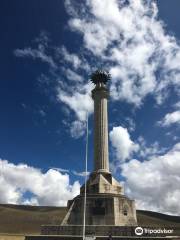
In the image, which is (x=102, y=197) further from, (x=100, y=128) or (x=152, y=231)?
(x=100, y=128)

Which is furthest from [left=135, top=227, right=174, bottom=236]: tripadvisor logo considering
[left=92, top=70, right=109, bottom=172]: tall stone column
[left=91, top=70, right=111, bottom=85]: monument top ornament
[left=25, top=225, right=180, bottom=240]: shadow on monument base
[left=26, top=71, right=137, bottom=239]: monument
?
[left=91, top=70, right=111, bottom=85]: monument top ornament

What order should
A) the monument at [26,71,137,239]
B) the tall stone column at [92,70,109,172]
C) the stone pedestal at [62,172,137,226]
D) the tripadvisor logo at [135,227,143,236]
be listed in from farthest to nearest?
the tall stone column at [92,70,109,172] → the stone pedestal at [62,172,137,226] → the monument at [26,71,137,239] → the tripadvisor logo at [135,227,143,236]

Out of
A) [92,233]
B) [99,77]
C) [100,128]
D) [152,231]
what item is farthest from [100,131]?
[152,231]

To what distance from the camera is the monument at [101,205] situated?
40.6 meters

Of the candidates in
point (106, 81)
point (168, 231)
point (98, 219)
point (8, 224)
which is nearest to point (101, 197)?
point (98, 219)

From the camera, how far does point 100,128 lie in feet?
177

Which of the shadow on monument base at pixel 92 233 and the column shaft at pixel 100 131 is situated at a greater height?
the column shaft at pixel 100 131

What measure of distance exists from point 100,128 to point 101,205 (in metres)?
13.8

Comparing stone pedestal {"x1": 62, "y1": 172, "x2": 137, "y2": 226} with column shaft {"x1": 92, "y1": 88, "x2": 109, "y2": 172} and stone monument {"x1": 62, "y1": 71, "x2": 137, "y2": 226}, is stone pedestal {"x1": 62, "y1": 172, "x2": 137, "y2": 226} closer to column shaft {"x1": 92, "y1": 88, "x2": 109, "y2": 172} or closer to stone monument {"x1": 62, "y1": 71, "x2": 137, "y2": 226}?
stone monument {"x1": 62, "y1": 71, "x2": 137, "y2": 226}

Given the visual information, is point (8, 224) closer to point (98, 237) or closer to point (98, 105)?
point (98, 105)

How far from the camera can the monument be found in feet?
133

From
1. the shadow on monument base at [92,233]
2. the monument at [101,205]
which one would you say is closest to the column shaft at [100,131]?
the monument at [101,205]

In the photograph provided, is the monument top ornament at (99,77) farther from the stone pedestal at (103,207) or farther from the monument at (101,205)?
the stone pedestal at (103,207)

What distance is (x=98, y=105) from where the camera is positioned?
2207 inches
